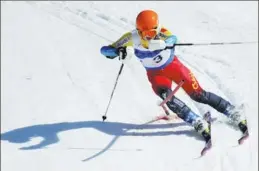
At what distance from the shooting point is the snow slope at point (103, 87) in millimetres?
7871

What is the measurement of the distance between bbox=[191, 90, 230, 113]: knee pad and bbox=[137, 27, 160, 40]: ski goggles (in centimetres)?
110

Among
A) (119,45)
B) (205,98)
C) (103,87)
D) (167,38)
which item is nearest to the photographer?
(167,38)

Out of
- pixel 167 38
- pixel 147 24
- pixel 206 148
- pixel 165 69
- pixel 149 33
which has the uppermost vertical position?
pixel 147 24

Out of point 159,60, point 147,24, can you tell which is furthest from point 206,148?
point 147,24

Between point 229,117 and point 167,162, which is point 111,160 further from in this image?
point 229,117

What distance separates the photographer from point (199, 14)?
492 inches

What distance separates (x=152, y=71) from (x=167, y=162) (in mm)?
1347

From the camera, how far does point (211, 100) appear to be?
Result: 8367mm

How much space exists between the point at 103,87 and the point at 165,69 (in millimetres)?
1719

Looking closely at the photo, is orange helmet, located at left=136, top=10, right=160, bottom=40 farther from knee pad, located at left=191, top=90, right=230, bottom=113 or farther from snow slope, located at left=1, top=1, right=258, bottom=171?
snow slope, located at left=1, top=1, right=258, bottom=171

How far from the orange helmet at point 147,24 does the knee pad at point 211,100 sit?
1.14 metres

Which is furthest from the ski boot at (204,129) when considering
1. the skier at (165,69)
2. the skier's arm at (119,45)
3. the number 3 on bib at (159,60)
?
the skier's arm at (119,45)

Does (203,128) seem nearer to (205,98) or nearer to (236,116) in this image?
(205,98)

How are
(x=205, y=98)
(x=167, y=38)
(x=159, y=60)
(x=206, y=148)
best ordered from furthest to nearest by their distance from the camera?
(x=205, y=98), (x=159, y=60), (x=167, y=38), (x=206, y=148)
